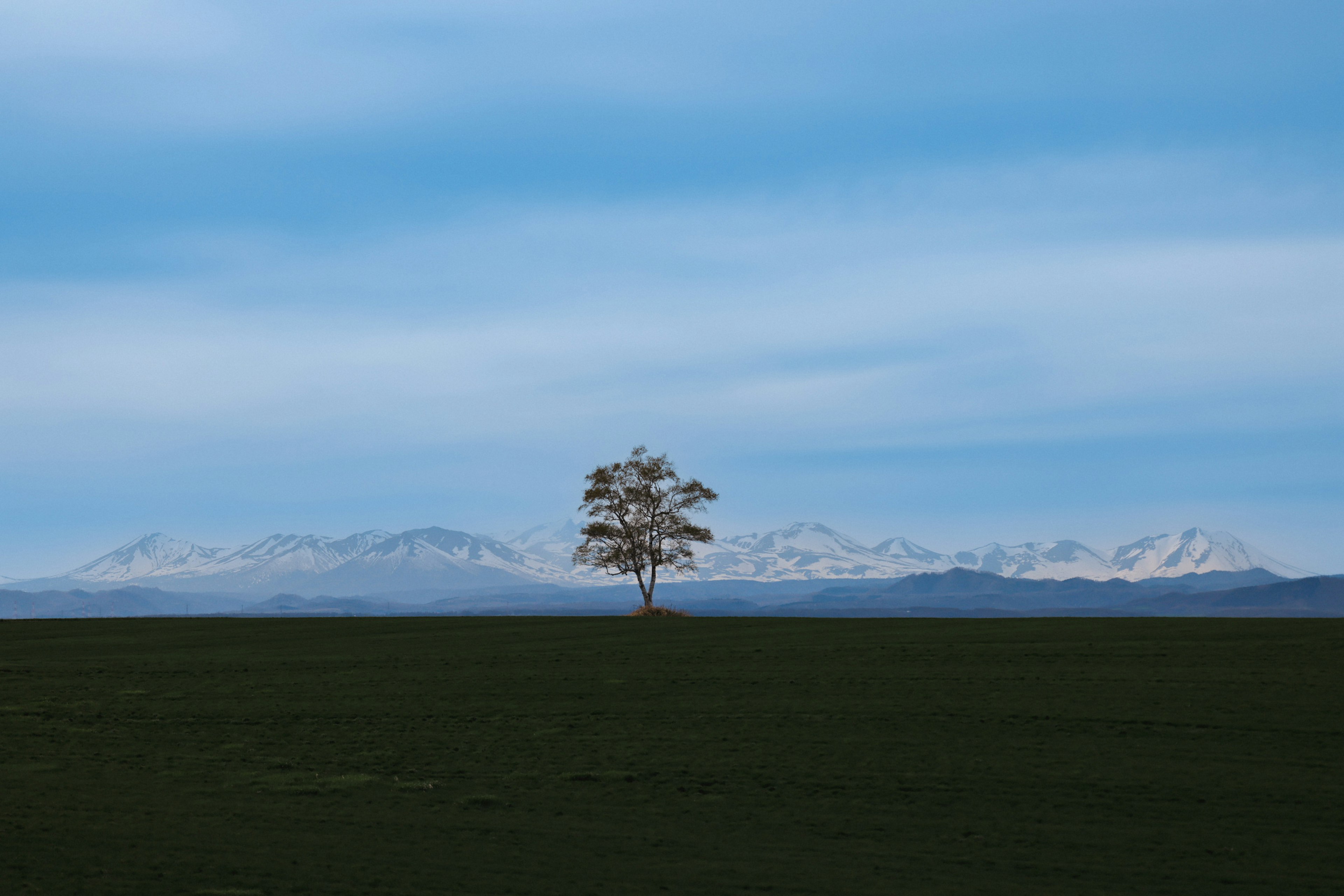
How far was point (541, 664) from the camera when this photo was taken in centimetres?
4712

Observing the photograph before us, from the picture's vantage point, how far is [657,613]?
85125 mm

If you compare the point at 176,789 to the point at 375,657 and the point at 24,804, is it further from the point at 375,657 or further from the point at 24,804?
the point at 375,657

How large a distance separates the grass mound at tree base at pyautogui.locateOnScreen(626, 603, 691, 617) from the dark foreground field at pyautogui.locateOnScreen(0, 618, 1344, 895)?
3374 centimetres

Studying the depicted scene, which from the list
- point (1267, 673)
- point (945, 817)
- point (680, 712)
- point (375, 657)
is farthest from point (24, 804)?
point (1267, 673)

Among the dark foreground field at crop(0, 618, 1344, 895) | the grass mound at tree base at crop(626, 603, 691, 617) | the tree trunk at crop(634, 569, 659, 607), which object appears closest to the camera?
the dark foreground field at crop(0, 618, 1344, 895)

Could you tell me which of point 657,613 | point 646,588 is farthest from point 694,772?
point 646,588

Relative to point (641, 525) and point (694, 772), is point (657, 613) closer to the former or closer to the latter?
point (641, 525)

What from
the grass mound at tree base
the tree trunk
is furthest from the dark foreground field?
the tree trunk

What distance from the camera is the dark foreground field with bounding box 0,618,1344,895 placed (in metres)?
21.3

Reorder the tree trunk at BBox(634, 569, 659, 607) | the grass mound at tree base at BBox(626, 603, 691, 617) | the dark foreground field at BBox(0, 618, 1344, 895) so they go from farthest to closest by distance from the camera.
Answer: the tree trunk at BBox(634, 569, 659, 607)
the grass mound at tree base at BBox(626, 603, 691, 617)
the dark foreground field at BBox(0, 618, 1344, 895)

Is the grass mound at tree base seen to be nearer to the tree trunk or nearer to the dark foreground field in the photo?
the tree trunk

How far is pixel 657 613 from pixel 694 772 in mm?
56610

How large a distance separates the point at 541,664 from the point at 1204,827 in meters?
29.1

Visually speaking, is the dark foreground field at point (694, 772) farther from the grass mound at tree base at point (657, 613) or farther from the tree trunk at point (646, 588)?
the tree trunk at point (646, 588)
